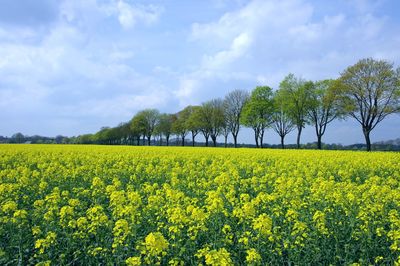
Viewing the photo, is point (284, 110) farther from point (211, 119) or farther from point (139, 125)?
point (139, 125)

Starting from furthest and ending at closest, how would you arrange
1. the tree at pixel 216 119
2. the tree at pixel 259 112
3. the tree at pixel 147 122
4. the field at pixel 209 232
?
the tree at pixel 147 122 → the tree at pixel 216 119 → the tree at pixel 259 112 → the field at pixel 209 232

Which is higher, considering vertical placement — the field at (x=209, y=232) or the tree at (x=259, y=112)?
the tree at (x=259, y=112)

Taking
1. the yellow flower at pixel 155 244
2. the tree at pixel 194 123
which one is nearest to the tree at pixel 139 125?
the tree at pixel 194 123

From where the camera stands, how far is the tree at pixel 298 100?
60.7m

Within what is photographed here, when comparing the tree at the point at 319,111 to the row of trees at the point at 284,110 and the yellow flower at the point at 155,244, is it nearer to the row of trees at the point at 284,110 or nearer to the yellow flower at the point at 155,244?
the row of trees at the point at 284,110

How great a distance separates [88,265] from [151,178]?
Answer: 7457 mm

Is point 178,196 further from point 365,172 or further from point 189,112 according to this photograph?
point 189,112

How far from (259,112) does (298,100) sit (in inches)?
314

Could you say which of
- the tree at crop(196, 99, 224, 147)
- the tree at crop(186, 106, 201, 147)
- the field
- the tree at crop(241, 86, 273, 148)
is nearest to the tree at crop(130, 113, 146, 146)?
the tree at crop(186, 106, 201, 147)

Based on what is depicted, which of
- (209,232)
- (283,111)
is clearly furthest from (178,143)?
(209,232)

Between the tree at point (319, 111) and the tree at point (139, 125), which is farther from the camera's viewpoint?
the tree at point (139, 125)

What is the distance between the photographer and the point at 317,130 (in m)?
59.9

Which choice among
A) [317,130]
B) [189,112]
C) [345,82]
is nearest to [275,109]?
[317,130]

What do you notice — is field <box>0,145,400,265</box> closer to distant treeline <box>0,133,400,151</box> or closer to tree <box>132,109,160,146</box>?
distant treeline <box>0,133,400,151</box>
